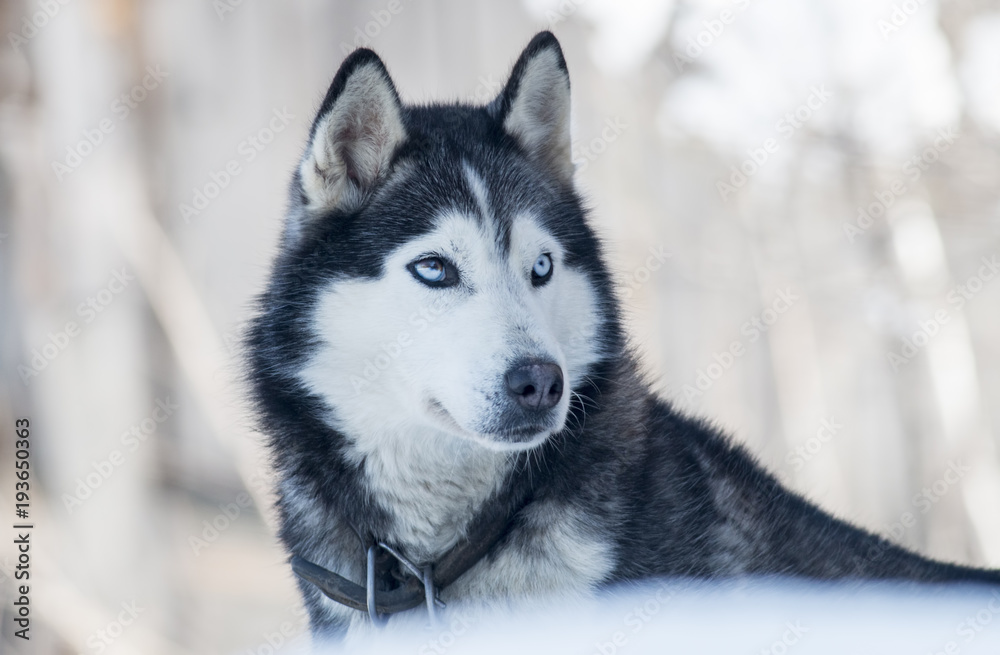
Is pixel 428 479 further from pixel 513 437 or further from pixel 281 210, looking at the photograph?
pixel 281 210

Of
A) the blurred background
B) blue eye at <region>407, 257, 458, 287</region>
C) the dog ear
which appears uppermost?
the dog ear

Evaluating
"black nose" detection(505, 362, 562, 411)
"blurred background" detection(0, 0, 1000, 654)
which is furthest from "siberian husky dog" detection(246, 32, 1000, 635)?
"blurred background" detection(0, 0, 1000, 654)

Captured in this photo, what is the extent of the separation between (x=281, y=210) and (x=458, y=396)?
257 centimetres

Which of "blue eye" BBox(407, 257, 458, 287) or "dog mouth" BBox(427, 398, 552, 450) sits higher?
"blue eye" BBox(407, 257, 458, 287)

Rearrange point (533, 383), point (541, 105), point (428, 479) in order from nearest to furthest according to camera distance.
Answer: point (533, 383), point (428, 479), point (541, 105)

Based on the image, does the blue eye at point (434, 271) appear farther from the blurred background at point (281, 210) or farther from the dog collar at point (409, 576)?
the blurred background at point (281, 210)

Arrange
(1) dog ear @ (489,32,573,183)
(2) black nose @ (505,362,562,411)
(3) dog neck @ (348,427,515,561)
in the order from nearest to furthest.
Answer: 1. (2) black nose @ (505,362,562,411)
2. (3) dog neck @ (348,427,515,561)
3. (1) dog ear @ (489,32,573,183)

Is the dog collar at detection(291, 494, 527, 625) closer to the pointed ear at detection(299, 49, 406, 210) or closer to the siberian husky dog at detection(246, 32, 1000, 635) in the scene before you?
the siberian husky dog at detection(246, 32, 1000, 635)

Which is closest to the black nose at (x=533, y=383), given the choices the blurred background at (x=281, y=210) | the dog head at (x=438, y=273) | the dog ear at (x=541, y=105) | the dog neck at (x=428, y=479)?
the dog head at (x=438, y=273)

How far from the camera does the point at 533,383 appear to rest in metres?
1.71

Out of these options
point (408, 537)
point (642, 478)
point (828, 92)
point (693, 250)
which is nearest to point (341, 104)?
point (408, 537)

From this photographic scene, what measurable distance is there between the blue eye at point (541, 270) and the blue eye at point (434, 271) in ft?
0.72

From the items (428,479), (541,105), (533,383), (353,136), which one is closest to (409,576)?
(428,479)

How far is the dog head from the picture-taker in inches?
70.2
